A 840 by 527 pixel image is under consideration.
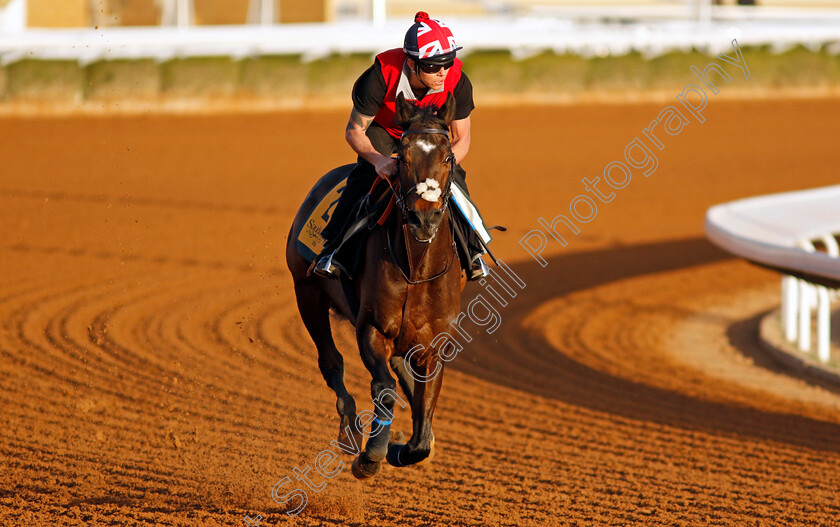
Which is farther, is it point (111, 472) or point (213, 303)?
point (213, 303)

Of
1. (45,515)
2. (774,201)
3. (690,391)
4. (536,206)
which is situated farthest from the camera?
(536,206)

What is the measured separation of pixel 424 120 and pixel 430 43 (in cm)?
41

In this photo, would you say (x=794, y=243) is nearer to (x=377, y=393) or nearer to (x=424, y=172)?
(x=377, y=393)

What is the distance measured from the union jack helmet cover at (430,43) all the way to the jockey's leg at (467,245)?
702 millimetres

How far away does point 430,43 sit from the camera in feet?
15.6

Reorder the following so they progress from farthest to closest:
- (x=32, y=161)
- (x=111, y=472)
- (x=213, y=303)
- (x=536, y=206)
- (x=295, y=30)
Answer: (x=295, y=30), (x=32, y=161), (x=536, y=206), (x=213, y=303), (x=111, y=472)

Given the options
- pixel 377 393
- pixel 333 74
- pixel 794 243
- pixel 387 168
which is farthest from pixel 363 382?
pixel 333 74

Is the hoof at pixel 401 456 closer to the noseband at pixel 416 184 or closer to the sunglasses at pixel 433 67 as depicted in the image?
the noseband at pixel 416 184

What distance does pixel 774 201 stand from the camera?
11.5 m

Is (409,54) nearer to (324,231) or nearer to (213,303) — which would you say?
(324,231)

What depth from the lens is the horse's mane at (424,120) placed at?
463cm

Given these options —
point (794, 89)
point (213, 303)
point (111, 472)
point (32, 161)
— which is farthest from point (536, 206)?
point (794, 89)

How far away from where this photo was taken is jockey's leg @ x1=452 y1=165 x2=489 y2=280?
5.27 metres

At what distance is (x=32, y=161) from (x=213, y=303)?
976cm
